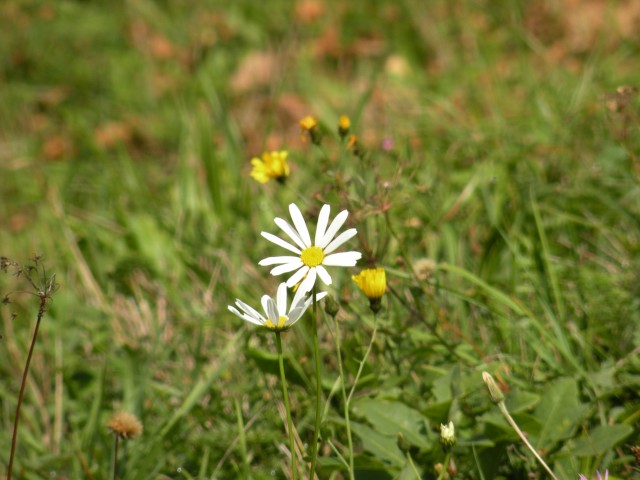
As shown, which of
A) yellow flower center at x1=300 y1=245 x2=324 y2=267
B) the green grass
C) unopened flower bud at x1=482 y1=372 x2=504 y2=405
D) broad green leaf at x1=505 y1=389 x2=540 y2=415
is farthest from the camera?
the green grass

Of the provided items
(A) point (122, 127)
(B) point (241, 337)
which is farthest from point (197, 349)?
(A) point (122, 127)

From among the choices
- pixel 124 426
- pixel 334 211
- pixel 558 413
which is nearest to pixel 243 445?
pixel 124 426

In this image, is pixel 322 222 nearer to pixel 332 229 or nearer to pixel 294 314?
pixel 332 229

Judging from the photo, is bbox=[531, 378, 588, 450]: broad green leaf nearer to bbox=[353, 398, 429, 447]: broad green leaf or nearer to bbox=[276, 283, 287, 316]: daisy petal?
bbox=[353, 398, 429, 447]: broad green leaf

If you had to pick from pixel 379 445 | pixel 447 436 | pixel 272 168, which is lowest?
pixel 447 436

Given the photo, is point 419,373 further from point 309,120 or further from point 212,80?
point 212,80

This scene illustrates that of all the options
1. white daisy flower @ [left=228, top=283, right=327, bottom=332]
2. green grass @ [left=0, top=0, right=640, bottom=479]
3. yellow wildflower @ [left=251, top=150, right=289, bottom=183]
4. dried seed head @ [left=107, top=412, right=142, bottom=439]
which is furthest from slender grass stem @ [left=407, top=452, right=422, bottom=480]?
yellow wildflower @ [left=251, top=150, right=289, bottom=183]

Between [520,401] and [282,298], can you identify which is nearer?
[282,298]
